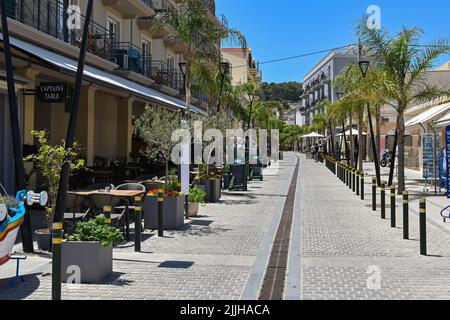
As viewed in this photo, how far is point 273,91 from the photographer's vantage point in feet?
500

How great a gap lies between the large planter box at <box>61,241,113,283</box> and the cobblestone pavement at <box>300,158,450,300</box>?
259 cm

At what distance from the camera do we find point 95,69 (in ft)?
55.7

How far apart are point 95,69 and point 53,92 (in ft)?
12.8

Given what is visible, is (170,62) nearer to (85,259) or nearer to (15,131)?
(15,131)

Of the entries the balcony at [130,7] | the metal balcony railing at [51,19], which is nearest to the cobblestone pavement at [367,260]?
the metal balcony railing at [51,19]

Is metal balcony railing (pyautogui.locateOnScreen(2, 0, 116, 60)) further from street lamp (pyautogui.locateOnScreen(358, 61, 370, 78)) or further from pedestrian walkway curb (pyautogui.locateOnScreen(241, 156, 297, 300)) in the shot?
street lamp (pyautogui.locateOnScreen(358, 61, 370, 78))

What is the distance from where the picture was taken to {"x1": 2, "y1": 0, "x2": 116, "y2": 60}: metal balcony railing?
14.5m

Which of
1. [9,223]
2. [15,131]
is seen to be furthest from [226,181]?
[9,223]

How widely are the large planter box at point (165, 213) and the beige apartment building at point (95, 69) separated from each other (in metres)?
3.72

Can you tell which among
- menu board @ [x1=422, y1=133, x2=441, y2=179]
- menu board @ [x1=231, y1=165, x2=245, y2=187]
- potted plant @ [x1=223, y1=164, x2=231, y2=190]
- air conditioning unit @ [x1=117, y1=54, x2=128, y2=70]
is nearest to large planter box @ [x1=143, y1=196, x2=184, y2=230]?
menu board @ [x1=231, y1=165, x2=245, y2=187]

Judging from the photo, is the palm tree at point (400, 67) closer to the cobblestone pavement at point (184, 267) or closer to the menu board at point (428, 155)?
the menu board at point (428, 155)

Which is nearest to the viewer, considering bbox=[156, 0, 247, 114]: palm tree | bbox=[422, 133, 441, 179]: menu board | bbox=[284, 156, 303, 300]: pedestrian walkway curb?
bbox=[284, 156, 303, 300]: pedestrian walkway curb

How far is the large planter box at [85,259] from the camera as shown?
662 centimetres
